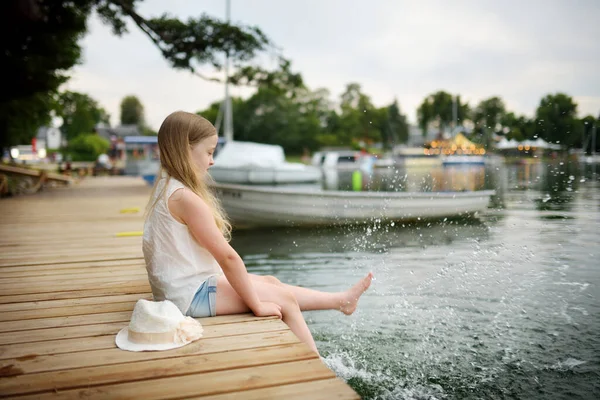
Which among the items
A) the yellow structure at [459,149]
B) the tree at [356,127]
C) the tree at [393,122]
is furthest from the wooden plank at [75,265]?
the tree at [393,122]

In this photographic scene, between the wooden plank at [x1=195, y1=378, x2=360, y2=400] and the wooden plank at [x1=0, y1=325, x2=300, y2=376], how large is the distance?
431 mm

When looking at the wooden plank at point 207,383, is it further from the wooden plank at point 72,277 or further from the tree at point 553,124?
the tree at point 553,124

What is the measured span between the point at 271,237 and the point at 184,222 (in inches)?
335

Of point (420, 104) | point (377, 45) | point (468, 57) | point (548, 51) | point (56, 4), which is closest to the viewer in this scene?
point (548, 51)

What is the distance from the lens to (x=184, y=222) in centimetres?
270

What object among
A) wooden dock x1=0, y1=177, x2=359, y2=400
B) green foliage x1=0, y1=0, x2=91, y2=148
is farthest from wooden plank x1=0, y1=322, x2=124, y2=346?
green foliage x1=0, y1=0, x2=91, y2=148

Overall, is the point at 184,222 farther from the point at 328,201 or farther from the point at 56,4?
the point at 56,4

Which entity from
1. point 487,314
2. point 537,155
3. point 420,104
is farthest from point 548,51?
point 420,104

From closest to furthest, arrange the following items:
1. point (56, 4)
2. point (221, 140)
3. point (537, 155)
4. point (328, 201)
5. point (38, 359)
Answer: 1. point (38, 359)
2. point (537, 155)
3. point (328, 201)
4. point (56, 4)
5. point (221, 140)

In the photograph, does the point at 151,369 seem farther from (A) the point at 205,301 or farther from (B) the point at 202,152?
(B) the point at 202,152

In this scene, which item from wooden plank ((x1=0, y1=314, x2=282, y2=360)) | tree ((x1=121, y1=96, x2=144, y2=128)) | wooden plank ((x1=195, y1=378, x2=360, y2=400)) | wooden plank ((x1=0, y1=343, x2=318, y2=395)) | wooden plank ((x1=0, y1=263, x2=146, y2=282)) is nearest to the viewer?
wooden plank ((x1=195, y1=378, x2=360, y2=400))

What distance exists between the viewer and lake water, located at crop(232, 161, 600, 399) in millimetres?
3465

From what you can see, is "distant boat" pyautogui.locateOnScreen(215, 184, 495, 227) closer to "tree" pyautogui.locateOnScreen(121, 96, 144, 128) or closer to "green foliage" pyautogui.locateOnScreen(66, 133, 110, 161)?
"green foliage" pyautogui.locateOnScreen(66, 133, 110, 161)

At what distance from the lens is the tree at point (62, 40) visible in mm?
13227
